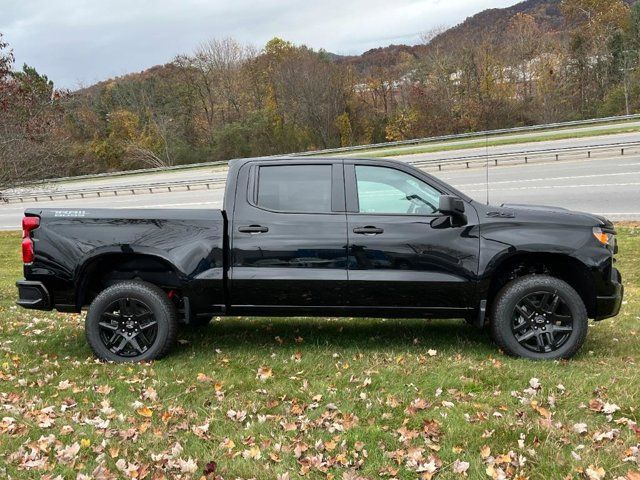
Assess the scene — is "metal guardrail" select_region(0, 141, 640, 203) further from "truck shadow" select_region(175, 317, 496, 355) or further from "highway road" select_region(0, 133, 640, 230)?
"truck shadow" select_region(175, 317, 496, 355)

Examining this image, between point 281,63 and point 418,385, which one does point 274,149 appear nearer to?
point 281,63

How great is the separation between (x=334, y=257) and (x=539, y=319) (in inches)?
71.3

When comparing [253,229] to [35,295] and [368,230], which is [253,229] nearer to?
[368,230]

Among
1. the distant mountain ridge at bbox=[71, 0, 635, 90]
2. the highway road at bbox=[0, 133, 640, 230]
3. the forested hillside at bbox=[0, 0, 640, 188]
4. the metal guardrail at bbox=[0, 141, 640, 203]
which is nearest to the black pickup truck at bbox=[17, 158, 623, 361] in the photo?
the highway road at bbox=[0, 133, 640, 230]

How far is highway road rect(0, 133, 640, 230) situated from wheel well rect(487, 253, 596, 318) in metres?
9.07

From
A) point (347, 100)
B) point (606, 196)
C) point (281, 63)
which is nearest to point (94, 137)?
point (281, 63)

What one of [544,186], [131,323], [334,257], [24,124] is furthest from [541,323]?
[544,186]

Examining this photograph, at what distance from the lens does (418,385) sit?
4301 mm

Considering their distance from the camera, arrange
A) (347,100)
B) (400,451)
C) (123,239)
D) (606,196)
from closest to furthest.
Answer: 1. (400,451)
2. (123,239)
3. (606,196)
4. (347,100)

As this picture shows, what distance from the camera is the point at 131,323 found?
502cm

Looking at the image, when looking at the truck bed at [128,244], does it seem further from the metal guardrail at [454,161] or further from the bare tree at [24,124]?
the metal guardrail at [454,161]

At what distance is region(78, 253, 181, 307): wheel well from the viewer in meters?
5.09

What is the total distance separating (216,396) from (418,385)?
4.97 ft

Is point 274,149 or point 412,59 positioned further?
point 412,59
